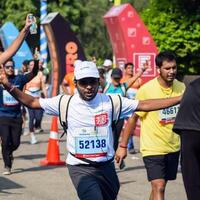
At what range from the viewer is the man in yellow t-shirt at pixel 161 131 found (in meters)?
7.89

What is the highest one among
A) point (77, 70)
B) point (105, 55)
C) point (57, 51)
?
point (77, 70)

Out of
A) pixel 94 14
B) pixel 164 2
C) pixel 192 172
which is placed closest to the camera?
pixel 192 172

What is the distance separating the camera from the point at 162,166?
25.9 ft

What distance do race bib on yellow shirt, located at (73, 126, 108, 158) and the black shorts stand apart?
1393mm

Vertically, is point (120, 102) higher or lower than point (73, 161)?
higher

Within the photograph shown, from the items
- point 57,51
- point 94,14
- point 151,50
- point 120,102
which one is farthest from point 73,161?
point 94,14

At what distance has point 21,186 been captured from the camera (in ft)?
35.2

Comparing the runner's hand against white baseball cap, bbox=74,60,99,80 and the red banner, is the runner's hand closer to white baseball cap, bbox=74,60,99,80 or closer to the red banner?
white baseball cap, bbox=74,60,99,80

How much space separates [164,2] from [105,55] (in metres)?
44.3

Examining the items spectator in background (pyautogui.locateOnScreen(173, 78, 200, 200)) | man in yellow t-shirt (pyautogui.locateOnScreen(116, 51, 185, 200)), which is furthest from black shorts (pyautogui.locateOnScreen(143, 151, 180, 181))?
spectator in background (pyautogui.locateOnScreen(173, 78, 200, 200))

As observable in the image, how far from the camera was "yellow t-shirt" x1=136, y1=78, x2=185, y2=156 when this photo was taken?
7.97 m

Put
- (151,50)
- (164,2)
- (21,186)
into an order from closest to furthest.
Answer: (21,186), (151,50), (164,2)

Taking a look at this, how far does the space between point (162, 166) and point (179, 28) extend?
12.3 meters

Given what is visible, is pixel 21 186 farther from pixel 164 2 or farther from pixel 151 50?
pixel 164 2
